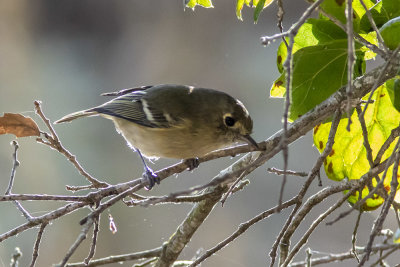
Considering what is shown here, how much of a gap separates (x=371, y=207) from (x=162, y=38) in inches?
209

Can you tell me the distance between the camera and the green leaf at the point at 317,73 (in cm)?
159

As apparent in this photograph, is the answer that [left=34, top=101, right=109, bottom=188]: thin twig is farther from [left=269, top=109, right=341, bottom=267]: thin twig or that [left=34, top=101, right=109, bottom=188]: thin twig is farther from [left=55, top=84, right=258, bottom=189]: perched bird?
[left=269, top=109, right=341, bottom=267]: thin twig

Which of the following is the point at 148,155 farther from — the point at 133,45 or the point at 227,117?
the point at 133,45

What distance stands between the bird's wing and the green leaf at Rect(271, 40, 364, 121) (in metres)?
0.66

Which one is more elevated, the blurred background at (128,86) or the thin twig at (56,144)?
the thin twig at (56,144)

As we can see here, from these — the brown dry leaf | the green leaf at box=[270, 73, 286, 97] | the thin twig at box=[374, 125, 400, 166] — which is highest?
the green leaf at box=[270, 73, 286, 97]

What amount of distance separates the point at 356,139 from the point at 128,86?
184 inches

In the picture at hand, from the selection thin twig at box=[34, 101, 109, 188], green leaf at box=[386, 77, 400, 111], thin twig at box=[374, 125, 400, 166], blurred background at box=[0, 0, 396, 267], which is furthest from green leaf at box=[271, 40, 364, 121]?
blurred background at box=[0, 0, 396, 267]

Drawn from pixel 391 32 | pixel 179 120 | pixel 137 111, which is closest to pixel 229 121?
pixel 179 120

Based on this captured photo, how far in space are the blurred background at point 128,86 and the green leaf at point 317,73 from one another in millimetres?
2641

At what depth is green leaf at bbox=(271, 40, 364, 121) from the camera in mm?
1594

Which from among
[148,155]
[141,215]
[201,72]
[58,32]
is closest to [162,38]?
[201,72]

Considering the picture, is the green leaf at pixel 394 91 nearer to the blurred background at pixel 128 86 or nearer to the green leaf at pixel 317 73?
the green leaf at pixel 317 73

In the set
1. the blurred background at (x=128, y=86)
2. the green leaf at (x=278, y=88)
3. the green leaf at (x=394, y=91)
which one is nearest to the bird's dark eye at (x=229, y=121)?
the green leaf at (x=278, y=88)
